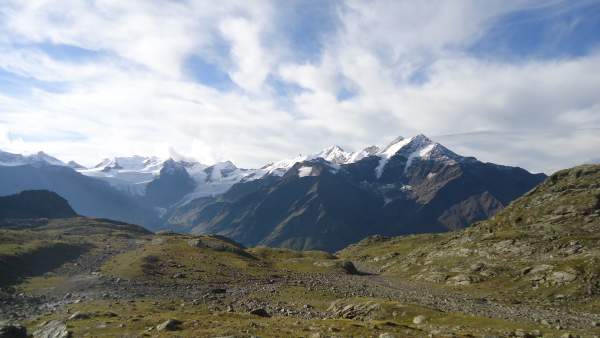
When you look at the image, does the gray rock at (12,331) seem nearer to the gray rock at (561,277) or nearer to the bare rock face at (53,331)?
the bare rock face at (53,331)

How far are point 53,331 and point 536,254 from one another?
283ft

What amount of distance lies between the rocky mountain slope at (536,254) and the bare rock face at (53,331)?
6160 cm

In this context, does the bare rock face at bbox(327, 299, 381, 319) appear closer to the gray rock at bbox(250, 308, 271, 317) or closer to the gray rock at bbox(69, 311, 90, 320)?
the gray rock at bbox(250, 308, 271, 317)

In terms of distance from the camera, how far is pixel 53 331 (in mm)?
35906

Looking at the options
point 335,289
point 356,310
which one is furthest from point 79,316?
point 335,289

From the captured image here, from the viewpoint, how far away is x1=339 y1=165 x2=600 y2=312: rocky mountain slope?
7119 centimetres

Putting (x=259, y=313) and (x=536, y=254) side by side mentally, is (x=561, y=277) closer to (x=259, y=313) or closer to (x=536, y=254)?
(x=536, y=254)

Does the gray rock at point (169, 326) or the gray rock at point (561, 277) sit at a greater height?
the gray rock at point (561, 277)

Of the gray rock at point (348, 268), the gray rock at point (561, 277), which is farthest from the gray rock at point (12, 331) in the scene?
the gray rock at point (348, 268)

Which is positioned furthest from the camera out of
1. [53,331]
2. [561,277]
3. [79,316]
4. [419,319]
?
[561,277]

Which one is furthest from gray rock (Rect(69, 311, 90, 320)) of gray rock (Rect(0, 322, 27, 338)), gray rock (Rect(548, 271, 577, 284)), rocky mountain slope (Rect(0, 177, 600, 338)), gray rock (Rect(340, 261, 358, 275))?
gray rock (Rect(340, 261, 358, 275))

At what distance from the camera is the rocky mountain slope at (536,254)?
2803 inches

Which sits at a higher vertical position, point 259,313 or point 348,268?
point 259,313

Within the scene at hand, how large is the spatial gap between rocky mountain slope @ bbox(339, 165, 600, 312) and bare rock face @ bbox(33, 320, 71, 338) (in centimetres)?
6160
